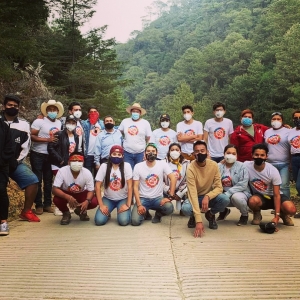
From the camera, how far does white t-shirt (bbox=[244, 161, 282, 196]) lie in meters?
5.87

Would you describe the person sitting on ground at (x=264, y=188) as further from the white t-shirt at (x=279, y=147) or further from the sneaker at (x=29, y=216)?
the sneaker at (x=29, y=216)

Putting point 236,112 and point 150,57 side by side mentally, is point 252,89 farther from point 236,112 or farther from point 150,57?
point 150,57

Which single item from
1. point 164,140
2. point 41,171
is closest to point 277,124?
point 164,140

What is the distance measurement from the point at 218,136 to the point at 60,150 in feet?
9.91

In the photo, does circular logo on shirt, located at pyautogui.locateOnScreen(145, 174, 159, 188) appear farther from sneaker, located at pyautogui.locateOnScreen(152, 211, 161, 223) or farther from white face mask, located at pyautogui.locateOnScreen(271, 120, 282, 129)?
white face mask, located at pyautogui.locateOnScreen(271, 120, 282, 129)

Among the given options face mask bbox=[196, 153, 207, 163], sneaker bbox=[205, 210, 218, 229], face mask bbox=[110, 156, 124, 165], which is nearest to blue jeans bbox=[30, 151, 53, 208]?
face mask bbox=[110, 156, 124, 165]

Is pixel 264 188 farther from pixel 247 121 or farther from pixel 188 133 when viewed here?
pixel 188 133

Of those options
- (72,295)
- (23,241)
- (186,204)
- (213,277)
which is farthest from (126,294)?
(186,204)

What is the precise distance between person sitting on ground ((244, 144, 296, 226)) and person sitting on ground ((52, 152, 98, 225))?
2613 mm

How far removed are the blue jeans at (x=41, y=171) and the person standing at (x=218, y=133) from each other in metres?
3.15

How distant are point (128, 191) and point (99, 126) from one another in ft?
6.84

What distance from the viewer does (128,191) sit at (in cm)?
625

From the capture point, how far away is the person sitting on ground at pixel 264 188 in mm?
5793

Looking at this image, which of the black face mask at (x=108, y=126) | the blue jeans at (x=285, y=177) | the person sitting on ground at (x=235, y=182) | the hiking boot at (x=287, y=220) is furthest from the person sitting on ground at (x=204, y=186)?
the black face mask at (x=108, y=126)
